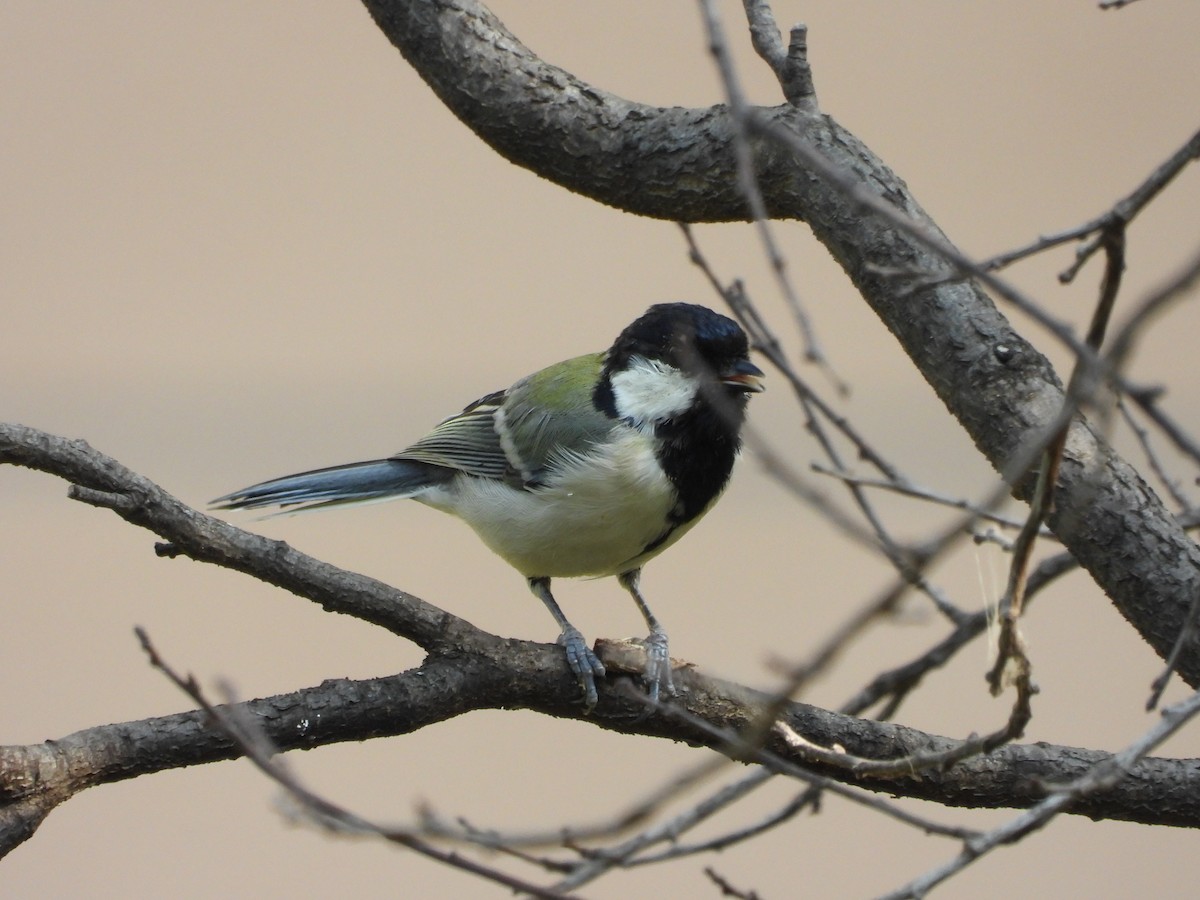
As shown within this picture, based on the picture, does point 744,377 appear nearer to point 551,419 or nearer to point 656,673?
point 551,419

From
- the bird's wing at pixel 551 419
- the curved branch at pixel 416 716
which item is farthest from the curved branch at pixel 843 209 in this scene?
the bird's wing at pixel 551 419

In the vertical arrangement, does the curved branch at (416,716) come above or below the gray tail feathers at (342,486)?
below

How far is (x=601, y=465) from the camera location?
213 centimetres

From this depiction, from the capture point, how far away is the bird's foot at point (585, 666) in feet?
5.41

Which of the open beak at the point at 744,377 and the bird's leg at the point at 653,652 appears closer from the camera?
the bird's leg at the point at 653,652

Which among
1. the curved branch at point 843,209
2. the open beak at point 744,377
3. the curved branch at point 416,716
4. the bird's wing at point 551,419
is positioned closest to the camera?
the curved branch at point 416,716

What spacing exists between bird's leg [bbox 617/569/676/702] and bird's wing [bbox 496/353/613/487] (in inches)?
11.8

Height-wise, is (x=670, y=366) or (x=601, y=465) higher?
(x=670, y=366)

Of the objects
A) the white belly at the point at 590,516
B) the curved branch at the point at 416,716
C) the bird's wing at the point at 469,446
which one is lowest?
the curved branch at the point at 416,716

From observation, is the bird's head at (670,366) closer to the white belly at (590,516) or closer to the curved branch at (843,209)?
the white belly at (590,516)

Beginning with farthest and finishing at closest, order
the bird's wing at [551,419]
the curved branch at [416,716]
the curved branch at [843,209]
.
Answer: the bird's wing at [551,419]
the curved branch at [843,209]
the curved branch at [416,716]

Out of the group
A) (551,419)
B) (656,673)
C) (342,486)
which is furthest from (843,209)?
(342,486)

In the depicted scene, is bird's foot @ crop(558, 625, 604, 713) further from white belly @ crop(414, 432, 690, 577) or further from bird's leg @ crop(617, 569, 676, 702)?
white belly @ crop(414, 432, 690, 577)

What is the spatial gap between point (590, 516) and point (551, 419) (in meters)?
0.27
